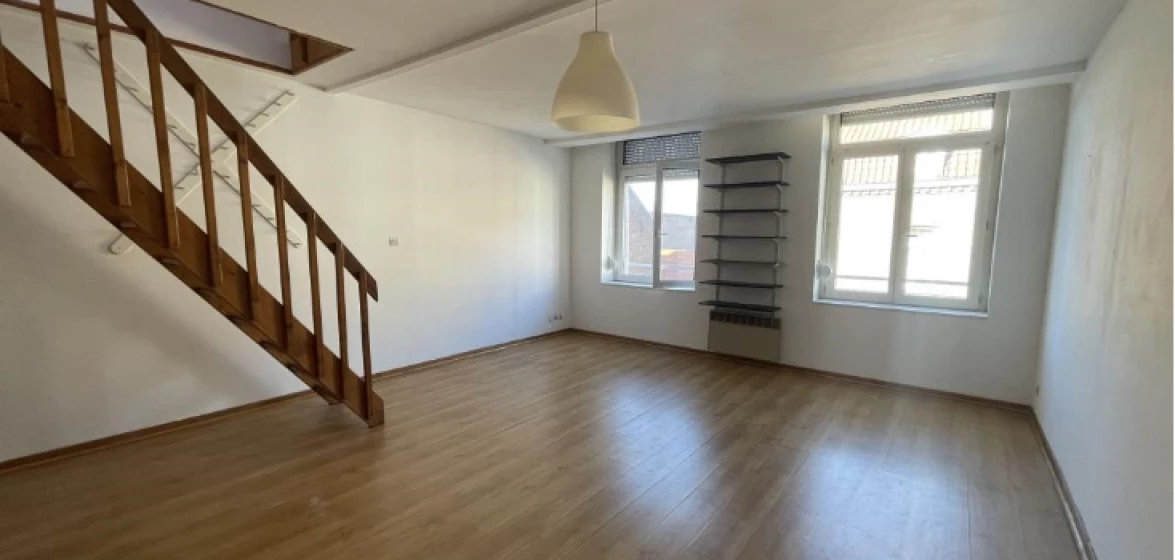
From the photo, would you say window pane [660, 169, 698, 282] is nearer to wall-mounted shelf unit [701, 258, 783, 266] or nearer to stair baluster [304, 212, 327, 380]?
wall-mounted shelf unit [701, 258, 783, 266]

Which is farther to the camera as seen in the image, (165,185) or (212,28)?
(212,28)

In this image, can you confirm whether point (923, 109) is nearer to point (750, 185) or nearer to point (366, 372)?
point (750, 185)

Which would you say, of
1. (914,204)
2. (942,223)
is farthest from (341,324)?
(942,223)

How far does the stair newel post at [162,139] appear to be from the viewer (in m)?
2.43

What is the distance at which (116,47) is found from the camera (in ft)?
10.2

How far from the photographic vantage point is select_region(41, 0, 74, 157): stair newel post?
2.11 meters

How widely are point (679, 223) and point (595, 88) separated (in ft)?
14.0

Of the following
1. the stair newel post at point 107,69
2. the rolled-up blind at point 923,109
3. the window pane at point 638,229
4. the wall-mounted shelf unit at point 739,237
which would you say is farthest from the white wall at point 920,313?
the stair newel post at point 107,69

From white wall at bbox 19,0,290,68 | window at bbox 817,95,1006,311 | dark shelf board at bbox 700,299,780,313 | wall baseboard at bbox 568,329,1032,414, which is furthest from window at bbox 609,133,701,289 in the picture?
white wall at bbox 19,0,290,68

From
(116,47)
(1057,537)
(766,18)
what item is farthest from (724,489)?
(116,47)

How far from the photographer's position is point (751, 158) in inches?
201

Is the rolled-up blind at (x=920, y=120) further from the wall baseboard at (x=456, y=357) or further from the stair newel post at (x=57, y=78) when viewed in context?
the stair newel post at (x=57, y=78)

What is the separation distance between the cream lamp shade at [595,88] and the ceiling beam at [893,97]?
3055 millimetres

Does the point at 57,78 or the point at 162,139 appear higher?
the point at 57,78
